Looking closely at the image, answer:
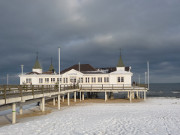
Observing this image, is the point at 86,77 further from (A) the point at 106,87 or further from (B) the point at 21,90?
(B) the point at 21,90

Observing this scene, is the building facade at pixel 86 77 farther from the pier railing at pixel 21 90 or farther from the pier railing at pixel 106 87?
the pier railing at pixel 21 90

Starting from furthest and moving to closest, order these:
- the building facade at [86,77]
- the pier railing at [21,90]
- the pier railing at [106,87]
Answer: the building facade at [86,77] → the pier railing at [106,87] → the pier railing at [21,90]

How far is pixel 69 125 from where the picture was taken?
14820 mm

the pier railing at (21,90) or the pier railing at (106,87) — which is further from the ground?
the pier railing at (21,90)

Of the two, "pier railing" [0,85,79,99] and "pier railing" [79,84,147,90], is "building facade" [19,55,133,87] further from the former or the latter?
"pier railing" [0,85,79,99]

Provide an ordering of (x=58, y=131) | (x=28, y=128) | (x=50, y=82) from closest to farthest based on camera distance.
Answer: (x=58, y=131) < (x=28, y=128) < (x=50, y=82)

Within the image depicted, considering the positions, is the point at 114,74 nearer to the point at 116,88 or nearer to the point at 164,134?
the point at 116,88

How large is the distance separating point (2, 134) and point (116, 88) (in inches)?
951

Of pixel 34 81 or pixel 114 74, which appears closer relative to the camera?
pixel 114 74

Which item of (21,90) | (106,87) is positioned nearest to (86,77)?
(106,87)

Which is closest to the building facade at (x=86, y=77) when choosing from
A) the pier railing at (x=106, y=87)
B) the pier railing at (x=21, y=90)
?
the pier railing at (x=106, y=87)

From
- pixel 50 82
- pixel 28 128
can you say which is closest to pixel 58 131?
pixel 28 128

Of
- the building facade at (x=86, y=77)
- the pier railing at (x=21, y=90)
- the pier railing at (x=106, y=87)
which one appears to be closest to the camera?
the pier railing at (x=21, y=90)

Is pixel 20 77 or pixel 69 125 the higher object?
pixel 20 77
